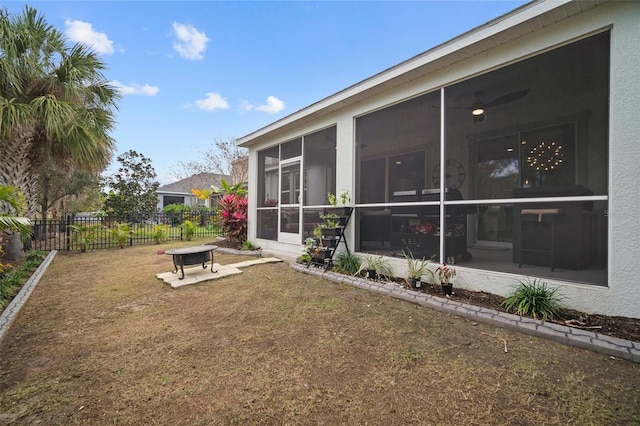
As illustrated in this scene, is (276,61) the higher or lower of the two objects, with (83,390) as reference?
higher

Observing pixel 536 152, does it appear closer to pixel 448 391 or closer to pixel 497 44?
pixel 497 44

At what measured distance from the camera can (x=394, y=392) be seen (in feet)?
6.13

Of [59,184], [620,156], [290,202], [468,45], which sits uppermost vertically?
[468,45]

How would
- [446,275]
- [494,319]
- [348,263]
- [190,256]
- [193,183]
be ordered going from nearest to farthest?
[494,319] → [446,275] → [190,256] → [348,263] → [193,183]

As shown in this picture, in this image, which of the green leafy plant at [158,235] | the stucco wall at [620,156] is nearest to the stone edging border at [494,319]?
the stucco wall at [620,156]

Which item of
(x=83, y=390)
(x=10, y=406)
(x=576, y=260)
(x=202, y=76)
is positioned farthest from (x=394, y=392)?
(x=202, y=76)

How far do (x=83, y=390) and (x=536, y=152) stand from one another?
6484 mm

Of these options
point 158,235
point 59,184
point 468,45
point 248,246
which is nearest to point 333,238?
point 248,246

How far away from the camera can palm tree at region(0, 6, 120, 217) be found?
545cm

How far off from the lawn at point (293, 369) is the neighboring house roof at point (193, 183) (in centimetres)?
1977

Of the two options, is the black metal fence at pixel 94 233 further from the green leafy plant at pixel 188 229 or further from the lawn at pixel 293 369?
the lawn at pixel 293 369

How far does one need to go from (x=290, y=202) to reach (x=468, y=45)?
4772 millimetres

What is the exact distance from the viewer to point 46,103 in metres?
5.75

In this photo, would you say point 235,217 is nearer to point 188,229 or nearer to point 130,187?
point 188,229
